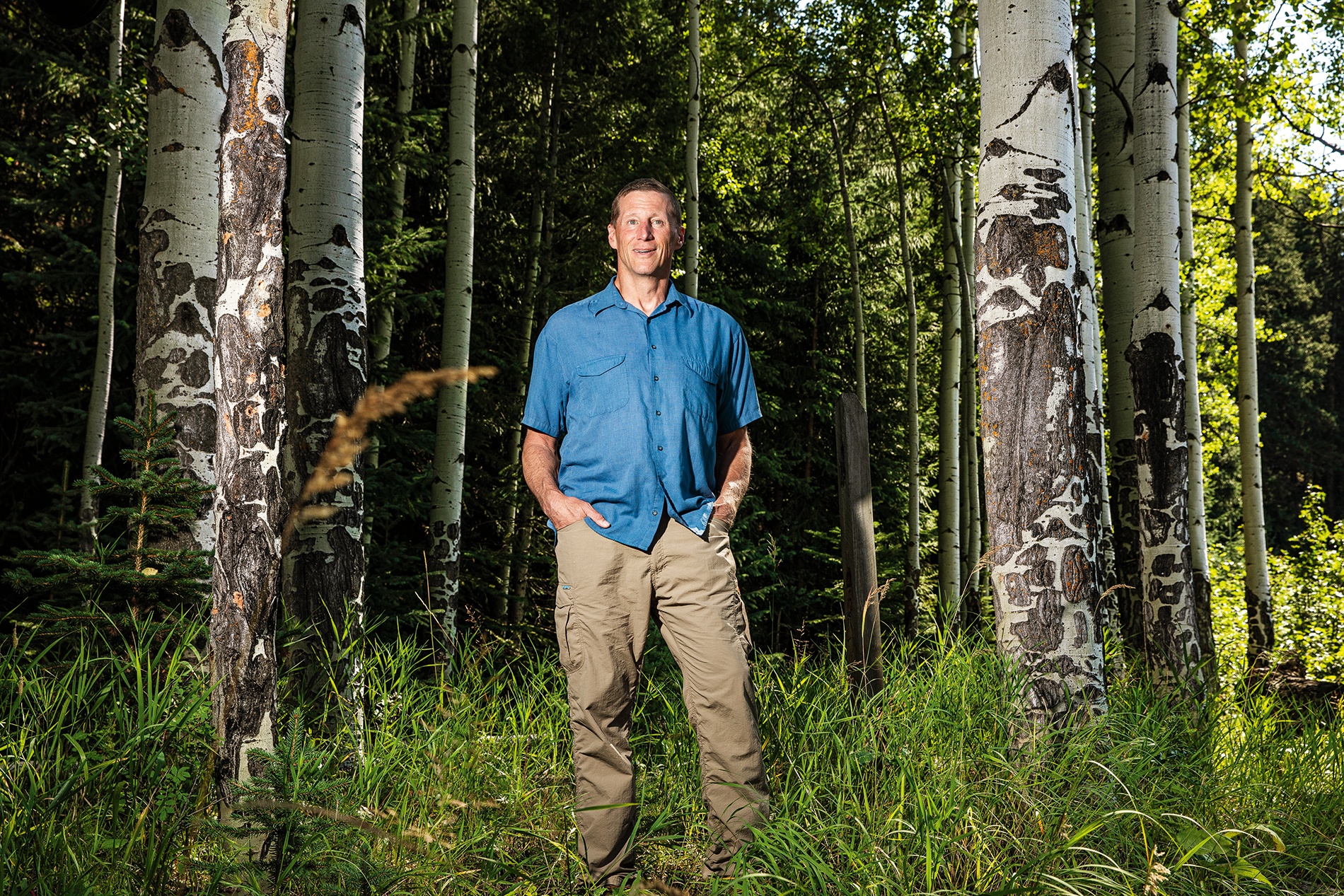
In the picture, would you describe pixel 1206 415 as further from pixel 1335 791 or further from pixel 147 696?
pixel 147 696

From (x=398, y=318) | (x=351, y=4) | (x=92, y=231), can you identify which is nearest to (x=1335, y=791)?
(x=351, y=4)

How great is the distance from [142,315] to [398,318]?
5130 millimetres

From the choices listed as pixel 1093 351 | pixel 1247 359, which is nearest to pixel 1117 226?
pixel 1093 351

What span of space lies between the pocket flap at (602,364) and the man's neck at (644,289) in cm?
20

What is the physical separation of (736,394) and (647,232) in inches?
23.9

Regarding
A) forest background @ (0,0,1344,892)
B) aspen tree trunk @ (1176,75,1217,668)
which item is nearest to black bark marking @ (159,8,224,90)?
forest background @ (0,0,1344,892)

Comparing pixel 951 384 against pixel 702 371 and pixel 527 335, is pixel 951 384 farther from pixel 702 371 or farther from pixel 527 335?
pixel 702 371

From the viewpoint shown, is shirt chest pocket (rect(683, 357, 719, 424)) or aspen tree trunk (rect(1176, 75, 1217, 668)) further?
aspen tree trunk (rect(1176, 75, 1217, 668))

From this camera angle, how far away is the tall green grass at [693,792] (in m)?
1.99

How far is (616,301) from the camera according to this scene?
2.78 metres

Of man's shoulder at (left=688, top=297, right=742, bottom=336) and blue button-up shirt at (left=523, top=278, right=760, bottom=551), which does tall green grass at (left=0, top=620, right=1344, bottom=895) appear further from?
man's shoulder at (left=688, top=297, right=742, bottom=336)

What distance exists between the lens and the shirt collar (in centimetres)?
277

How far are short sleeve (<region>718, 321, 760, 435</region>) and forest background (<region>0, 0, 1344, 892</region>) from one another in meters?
1.07

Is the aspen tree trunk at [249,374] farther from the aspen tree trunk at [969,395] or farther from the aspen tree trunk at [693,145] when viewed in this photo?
the aspen tree trunk at [969,395]
